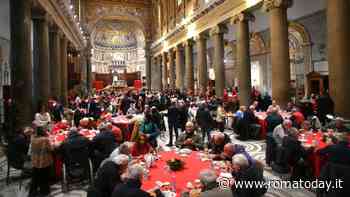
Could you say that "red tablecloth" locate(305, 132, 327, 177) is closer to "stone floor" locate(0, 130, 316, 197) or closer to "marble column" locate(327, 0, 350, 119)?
"stone floor" locate(0, 130, 316, 197)

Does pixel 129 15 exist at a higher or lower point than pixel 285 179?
higher

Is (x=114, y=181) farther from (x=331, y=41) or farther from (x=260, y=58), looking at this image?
(x=260, y=58)

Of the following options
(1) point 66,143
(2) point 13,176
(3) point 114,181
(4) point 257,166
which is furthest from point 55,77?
(4) point 257,166

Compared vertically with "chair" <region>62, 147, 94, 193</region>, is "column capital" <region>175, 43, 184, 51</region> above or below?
above

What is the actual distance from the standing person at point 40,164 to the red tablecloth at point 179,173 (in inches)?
84.1

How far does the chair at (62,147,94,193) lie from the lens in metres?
5.15

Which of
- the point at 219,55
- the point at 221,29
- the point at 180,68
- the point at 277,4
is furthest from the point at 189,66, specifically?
the point at 277,4

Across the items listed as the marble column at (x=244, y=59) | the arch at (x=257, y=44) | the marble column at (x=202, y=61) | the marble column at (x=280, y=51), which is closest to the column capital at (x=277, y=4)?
the marble column at (x=280, y=51)

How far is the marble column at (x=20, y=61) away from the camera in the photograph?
789cm

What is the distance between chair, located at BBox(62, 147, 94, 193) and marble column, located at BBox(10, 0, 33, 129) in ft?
11.2

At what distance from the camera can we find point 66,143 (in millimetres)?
5148

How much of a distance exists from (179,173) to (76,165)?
8.25 feet

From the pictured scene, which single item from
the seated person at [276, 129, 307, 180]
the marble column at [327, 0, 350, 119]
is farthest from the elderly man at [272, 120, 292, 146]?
the marble column at [327, 0, 350, 119]

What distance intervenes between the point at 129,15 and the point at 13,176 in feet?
93.4
